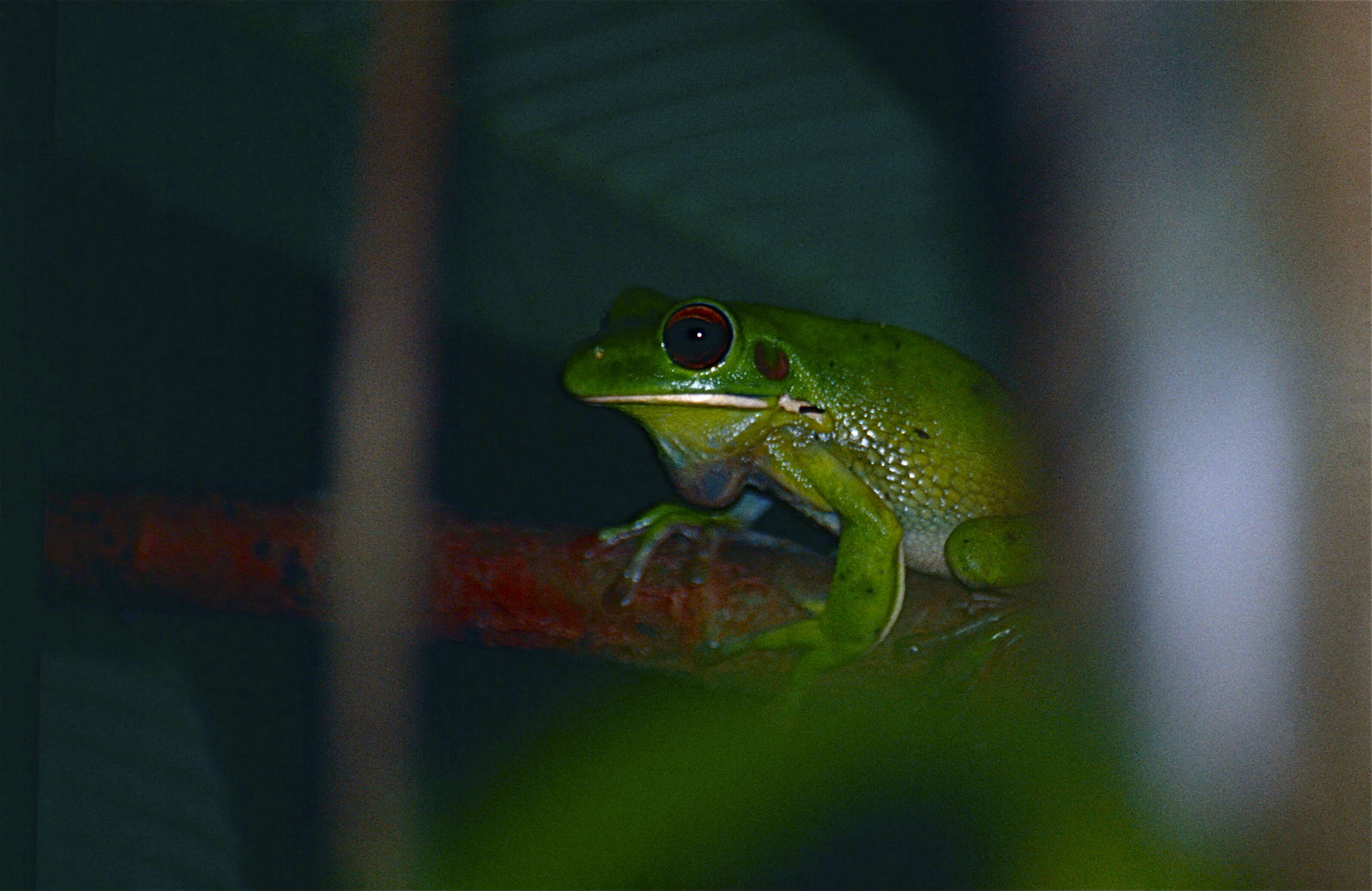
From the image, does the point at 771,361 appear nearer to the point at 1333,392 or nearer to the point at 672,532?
the point at 672,532

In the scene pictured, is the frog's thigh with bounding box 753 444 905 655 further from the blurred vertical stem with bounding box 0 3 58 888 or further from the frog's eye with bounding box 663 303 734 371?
the blurred vertical stem with bounding box 0 3 58 888

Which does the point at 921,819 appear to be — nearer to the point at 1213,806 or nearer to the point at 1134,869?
the point at 1134,869

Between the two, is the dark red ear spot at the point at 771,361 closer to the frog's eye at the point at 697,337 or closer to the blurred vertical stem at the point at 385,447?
the frog's eye at the point at 697,337

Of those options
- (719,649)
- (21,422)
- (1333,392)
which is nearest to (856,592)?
(719,649)

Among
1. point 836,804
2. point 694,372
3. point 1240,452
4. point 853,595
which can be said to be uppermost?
point 694,372

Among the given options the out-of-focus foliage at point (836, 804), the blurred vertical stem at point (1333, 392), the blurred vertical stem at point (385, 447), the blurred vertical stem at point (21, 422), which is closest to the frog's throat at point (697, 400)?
the blurred vertical stem at point (385, 447)

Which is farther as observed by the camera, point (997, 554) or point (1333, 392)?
point (997, 554)

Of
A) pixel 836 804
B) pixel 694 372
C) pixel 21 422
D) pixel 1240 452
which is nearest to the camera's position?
pixel 836 804
